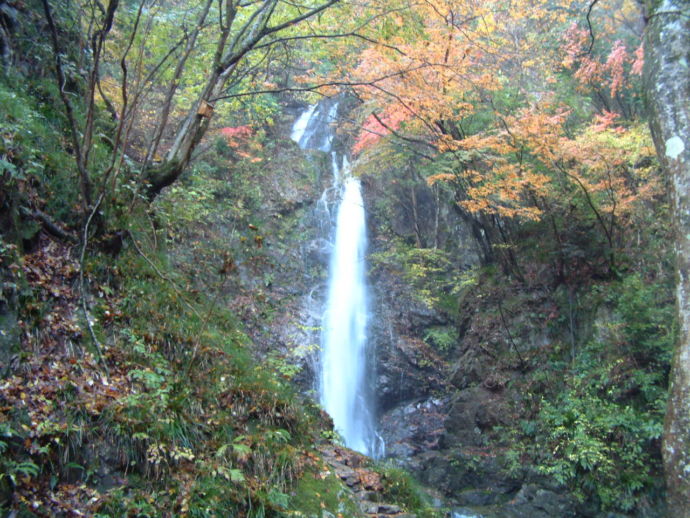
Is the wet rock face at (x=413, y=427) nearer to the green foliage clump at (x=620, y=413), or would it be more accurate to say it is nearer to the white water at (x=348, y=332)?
the white water at (x=348, y=332)

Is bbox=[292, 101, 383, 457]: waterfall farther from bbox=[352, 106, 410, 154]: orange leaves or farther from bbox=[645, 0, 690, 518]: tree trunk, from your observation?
bbox=[645, 0, 690, 518]: tree trunk

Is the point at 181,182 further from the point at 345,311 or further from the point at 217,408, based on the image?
the point at 217,408

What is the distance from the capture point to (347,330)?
13617 millimetres

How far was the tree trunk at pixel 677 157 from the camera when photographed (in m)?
4.16

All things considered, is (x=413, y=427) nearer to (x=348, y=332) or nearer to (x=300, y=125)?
(x=348, y=332)

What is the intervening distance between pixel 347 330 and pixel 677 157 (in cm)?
1017

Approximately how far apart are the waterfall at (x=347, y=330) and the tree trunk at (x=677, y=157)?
6.49m

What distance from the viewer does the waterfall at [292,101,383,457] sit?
11836 mm

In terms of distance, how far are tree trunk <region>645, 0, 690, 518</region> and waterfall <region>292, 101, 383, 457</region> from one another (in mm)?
6486

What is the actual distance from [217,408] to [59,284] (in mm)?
1717

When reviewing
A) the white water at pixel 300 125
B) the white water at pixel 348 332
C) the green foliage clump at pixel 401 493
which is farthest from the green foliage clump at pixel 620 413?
the white water at pixel 300 125

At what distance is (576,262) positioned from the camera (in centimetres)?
1037

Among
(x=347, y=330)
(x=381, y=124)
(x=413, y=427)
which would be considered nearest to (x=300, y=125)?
(x=381, y=124)

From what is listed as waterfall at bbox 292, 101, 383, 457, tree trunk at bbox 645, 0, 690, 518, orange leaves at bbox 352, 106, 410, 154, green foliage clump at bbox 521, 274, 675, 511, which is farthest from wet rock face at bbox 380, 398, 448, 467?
orange leaves at bbox 352, 106, 410, 154
